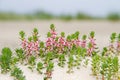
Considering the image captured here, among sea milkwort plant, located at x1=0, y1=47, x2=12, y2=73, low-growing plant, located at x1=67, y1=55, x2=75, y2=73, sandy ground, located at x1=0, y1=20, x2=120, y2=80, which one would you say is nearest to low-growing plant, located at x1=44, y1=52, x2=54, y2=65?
low-growing plant, located at x1=67, y1=55, x2=75, y2=73

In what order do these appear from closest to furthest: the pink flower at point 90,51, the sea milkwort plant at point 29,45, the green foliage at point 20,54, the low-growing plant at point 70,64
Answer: the low-growing plant at point 70,64, the green foliage at point 20,54, the sea milkwort plant at point 29,45, the pink flower at point 90,51

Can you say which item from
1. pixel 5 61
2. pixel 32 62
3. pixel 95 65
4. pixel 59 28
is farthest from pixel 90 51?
pixel 59 28

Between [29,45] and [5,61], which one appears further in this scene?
[29,45]

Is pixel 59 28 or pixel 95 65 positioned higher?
pixel 59 28

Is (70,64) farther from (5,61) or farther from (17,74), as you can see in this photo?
(5,61)

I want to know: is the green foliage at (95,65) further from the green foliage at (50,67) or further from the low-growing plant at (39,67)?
the low-growing plant at (39,67)

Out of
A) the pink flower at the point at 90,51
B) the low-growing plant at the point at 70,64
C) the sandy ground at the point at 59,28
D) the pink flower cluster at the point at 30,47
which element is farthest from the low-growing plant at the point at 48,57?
the sandy ground at the point at 59,28

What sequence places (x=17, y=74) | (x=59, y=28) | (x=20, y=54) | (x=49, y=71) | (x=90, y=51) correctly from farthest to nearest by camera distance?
(x=59, y=28), (x=90, y=51), (x=20, y=54), (x=49, y=71), (x=17, y=74)

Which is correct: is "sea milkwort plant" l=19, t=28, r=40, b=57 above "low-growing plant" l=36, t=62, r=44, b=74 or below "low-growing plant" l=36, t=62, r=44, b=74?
above

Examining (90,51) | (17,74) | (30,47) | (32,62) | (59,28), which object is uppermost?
(59,28)

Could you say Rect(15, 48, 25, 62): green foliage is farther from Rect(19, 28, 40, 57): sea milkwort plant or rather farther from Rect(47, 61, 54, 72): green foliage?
Rect(47, 61, 54, 72): green foliage

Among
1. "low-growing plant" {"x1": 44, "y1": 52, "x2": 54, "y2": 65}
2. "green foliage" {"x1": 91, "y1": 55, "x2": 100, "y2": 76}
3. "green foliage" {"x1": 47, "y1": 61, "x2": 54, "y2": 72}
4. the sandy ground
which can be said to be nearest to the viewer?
"green foliage" {"x1": 47, "y1": 61, "x2": 54, "y2": 72}
